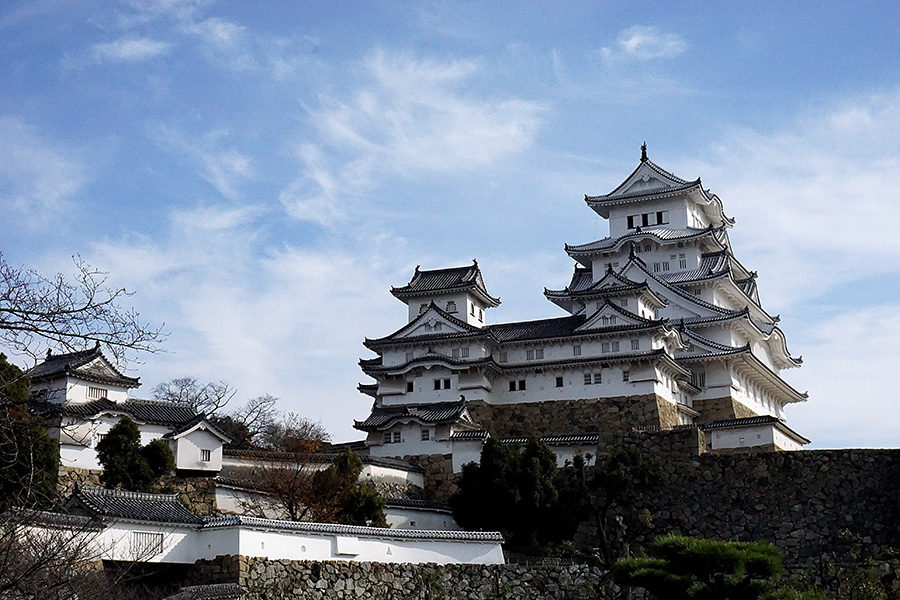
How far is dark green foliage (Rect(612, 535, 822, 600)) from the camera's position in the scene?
59.6ft

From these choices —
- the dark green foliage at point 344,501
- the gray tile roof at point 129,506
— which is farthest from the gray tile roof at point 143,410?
the gray tile roof at point 129,506

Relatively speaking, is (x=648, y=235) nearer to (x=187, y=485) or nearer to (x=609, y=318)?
(x=609, y=318)

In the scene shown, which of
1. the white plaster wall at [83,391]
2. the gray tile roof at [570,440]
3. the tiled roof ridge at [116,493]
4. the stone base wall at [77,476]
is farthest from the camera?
the gray tile roof at [570,440]

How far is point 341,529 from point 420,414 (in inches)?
533

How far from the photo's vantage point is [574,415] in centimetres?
3944

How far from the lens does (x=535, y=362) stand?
133 feet

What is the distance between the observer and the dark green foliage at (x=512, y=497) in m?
31.1

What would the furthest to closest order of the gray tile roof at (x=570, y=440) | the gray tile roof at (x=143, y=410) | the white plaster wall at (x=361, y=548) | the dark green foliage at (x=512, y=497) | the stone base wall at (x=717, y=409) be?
the stone base wall at (x=717, y=409) → the gray tile roof at (x=570, y=440) → the gray tile roof at (x=143, y=410) → the dark green foliage at (x=512, y=497) → the white plaster wall at (x=361, y=548)

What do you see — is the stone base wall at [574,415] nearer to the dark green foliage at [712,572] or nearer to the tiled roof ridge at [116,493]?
the tiled roof ridge at [116,493]

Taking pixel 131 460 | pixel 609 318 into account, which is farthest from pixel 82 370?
pixel 609 318

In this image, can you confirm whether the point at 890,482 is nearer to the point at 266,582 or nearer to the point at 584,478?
the point at 584,478

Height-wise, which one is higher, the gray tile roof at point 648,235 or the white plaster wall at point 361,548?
the gray tile roof at point 648,235

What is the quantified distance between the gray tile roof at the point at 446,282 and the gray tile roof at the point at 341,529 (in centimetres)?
1830

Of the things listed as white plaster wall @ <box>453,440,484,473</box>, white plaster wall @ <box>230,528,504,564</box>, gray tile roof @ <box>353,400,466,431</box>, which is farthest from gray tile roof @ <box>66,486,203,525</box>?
gray tile roof @ <box>353,400,466,431</box>
